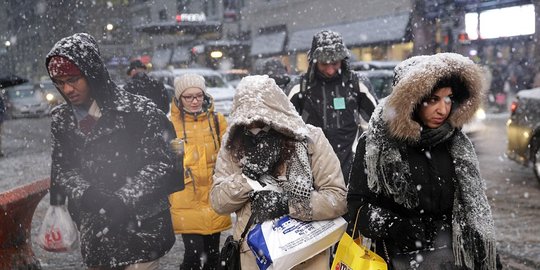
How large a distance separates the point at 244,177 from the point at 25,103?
3225 centimetres

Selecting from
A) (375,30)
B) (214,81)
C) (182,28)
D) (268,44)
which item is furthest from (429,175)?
(182,28)

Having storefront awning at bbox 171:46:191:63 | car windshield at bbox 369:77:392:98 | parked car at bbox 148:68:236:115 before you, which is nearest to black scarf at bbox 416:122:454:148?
car windshield at bbox 369:77:392:98

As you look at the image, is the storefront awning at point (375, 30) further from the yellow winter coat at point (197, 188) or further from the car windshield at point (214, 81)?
the yellow winter coat at point (197, 188)

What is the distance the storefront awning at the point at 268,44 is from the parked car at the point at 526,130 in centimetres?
2642

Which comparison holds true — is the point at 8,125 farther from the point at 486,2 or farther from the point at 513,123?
the point at 513,123

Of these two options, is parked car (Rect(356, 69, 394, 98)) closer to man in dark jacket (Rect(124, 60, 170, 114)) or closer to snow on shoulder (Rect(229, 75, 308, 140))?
man in dark jacket (Rect(124, 60, 170, 114))

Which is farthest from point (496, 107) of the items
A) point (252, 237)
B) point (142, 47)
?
point (142, 47)

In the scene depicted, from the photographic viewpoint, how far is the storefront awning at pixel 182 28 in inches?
1591

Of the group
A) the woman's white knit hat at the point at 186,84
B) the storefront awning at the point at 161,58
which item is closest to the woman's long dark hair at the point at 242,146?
the woman's white knit hat at the point at 186,84

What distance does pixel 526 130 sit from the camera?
934 cm

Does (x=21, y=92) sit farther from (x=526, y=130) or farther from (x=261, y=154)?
(x=261, y=154)

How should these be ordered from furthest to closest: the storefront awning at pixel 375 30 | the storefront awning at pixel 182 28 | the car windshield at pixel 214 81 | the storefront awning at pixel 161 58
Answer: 1. the storefront awning at pixel 161 58
2. the storefront awning at pixel 182 28
3. the storefront awning at pixel 375 30
4. the car windshield at pixel 214 81

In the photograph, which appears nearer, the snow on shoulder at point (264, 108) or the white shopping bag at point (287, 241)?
the white shopping bag at point (287, 241)

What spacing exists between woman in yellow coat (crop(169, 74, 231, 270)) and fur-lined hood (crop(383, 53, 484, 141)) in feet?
7.36
